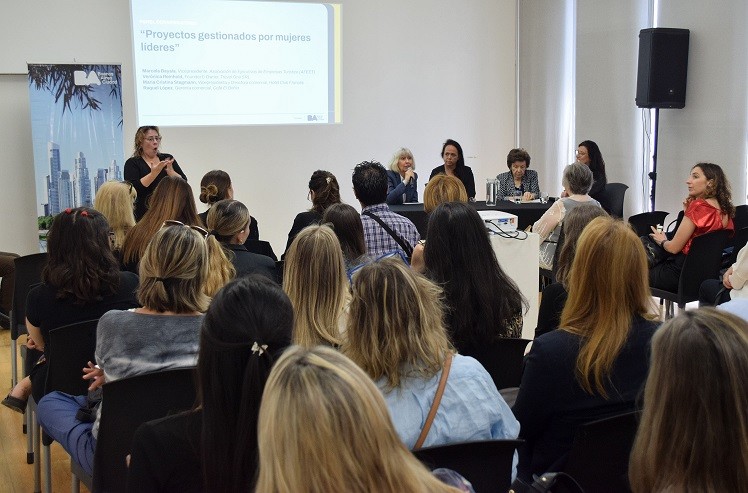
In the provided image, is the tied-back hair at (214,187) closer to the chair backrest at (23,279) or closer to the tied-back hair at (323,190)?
the tied-back hair at (323,190)

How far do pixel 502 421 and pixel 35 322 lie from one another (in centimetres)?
198

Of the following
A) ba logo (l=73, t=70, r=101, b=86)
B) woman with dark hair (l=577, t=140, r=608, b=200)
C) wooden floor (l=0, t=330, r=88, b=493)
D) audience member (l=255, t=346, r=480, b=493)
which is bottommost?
wooden floor (l=0, t=330, r=88, b=493)

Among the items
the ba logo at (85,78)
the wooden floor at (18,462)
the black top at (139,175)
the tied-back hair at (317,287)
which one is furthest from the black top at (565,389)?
the ba logo at (85,78)

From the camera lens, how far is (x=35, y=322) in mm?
3150

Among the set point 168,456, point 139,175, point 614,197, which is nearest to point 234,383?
point 168,456

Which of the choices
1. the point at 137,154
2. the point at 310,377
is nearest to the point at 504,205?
the point at 137,154

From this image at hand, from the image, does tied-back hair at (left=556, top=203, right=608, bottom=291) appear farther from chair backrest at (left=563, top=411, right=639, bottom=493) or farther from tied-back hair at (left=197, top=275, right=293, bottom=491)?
tied-back hair at (left=197, top=275, right=293, bottom=491)

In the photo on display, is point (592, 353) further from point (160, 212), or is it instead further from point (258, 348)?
point (160, 212)

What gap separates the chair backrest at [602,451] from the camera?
1.99m

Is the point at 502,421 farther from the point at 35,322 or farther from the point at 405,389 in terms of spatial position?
the point at 35,322

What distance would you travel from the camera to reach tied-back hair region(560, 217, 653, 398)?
7.43 feet

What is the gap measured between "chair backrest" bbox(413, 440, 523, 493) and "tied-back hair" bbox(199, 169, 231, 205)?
367 cm

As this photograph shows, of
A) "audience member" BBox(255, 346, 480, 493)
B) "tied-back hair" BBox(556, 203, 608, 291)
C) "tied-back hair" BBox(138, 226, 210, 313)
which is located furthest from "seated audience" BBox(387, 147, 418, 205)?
"audience member" BBox(255, 346, 480, 493)

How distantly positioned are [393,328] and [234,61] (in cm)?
659
